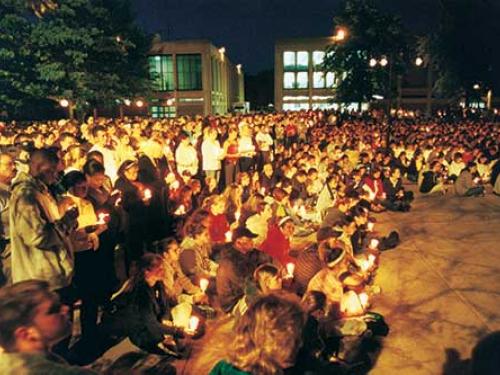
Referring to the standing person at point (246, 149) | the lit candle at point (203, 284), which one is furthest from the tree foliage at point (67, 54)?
the lit candle at point (203, 284)

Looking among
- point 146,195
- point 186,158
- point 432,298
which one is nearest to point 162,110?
point 186,158

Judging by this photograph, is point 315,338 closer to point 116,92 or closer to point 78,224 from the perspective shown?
point 78,224

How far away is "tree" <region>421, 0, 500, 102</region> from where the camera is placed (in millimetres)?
45781

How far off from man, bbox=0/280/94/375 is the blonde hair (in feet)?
2.32

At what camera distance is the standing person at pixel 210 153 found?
11164 millimetres

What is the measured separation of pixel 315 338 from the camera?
4.59 metres

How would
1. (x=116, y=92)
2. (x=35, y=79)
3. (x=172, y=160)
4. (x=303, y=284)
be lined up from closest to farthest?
(x=303, y=284), (x=172, y=160), (x=35, y=79), (x=116, y=92)

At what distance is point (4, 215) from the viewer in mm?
5449

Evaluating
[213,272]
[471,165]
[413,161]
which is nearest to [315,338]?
[213,272]

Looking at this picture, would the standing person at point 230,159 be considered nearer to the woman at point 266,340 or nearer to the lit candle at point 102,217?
the lit candle at point 102,217

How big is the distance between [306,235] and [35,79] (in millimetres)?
31273

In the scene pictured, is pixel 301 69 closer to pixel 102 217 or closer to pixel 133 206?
pixel 133 206

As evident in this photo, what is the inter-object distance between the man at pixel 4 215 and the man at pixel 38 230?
142cm

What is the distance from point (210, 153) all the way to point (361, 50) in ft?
127
